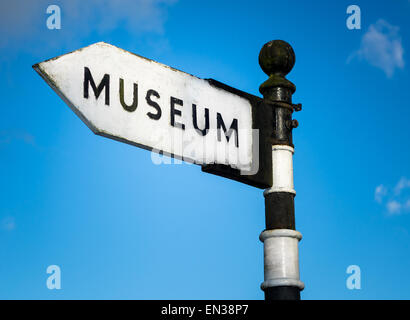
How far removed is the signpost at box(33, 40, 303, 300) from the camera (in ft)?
10.5

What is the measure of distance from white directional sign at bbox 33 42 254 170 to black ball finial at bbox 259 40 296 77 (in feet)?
1.10

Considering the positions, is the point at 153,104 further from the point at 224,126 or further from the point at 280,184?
the point at 280,184

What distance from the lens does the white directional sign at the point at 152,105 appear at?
3152mm

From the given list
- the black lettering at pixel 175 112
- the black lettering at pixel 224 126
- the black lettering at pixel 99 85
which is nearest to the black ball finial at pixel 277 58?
the black lettering at pixel 224 126

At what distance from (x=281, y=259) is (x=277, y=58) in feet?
3.61

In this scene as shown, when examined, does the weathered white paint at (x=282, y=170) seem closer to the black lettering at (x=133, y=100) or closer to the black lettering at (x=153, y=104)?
the black lettering at (x=153, y=104)

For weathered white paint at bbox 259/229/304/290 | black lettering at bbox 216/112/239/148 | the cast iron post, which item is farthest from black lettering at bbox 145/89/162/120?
weathered white paint at bbox 259/229/304/290

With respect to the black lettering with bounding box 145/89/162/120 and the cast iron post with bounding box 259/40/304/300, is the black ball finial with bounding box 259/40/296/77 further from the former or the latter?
the black lettering with bounding box 145/89/162/120

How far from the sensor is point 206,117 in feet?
11.9

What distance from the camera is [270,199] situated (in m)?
3.73
